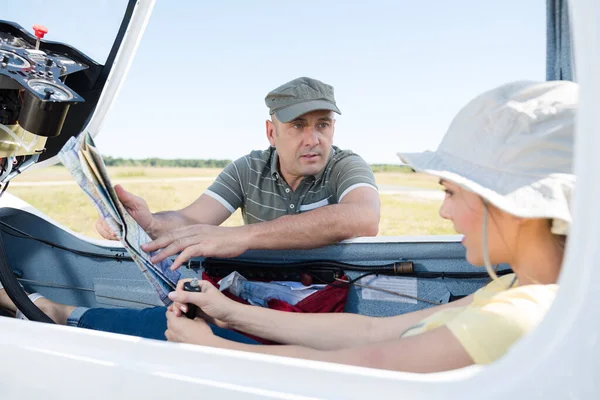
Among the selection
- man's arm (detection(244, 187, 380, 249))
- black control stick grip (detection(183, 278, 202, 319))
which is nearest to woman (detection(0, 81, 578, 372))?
black control stick grip (detection(183, 278, 202, 319))

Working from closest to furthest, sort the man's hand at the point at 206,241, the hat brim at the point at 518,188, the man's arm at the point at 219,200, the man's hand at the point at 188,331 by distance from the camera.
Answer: the hat brim at the point at 518,188, the man's hand at the point at 188,331, the man's hand at the point at 206,241, the man's arm at the point at 219,200

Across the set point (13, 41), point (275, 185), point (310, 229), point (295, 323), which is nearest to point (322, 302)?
point (310, 229)

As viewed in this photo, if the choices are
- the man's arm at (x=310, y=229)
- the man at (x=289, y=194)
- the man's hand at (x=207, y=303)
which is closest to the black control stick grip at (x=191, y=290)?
the man's hand at (x=207, y=303)

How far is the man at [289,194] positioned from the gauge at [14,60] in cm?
44

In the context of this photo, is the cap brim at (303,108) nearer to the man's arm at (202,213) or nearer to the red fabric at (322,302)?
the man's arm at (202,213)

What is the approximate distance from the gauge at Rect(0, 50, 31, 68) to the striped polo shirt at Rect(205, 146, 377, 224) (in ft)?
2.74

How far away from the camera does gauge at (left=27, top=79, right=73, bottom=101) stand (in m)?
1.48

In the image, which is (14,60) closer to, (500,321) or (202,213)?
(202,213)

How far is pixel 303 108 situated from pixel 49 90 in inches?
34.5

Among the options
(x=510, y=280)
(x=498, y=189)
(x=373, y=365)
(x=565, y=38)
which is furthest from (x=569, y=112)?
(x=565, y=38)

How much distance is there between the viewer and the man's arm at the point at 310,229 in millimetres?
1790

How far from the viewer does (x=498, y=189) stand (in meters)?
0.85

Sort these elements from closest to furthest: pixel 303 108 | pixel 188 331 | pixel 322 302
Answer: pixel 188 331 → pixel 322 302 → pixel 303 108

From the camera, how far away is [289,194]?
2170 mm
